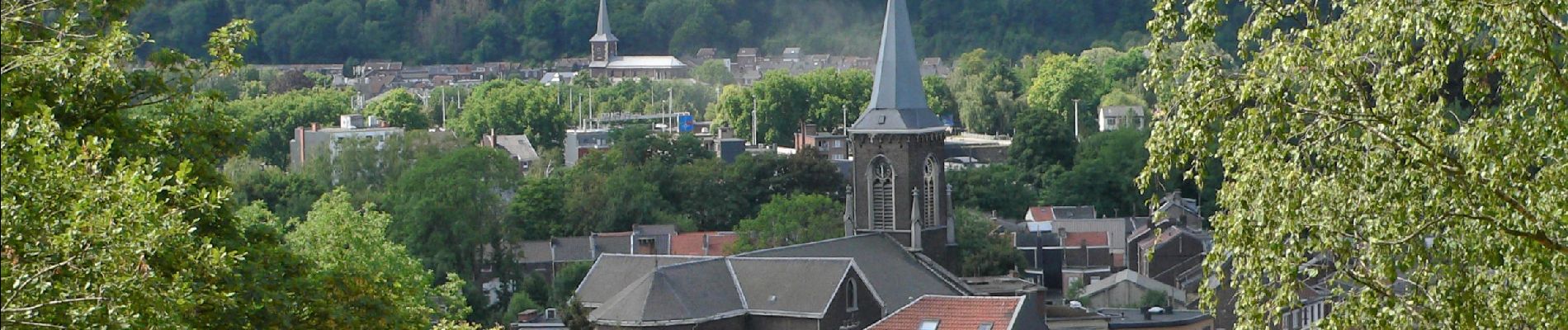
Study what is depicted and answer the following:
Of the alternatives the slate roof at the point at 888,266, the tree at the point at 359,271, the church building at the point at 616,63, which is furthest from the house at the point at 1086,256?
the church building at the point at 616,63

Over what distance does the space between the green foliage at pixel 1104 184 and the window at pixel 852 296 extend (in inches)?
1355

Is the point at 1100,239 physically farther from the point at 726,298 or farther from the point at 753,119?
the point at 753,119

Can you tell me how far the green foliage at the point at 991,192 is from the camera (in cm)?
6725

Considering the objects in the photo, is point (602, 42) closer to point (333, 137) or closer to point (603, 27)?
point (603, 27)

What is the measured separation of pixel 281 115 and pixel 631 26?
54155 mm

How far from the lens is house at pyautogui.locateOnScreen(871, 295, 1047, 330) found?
34250mm

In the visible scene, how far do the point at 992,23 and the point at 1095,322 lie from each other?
91616mm

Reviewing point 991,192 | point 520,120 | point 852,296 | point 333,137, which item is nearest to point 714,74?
point 520,120

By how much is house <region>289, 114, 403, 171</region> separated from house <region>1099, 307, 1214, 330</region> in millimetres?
31989

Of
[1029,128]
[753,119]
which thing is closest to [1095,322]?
[1029,128]

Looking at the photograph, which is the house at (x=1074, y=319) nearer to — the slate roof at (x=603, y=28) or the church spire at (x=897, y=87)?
the church spire at (x=897, y=87)

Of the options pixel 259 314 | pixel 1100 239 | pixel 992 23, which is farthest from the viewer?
pixel 992 23

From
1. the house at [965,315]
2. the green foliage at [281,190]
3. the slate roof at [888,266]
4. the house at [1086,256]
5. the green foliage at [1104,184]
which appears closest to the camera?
the house at [965,315]

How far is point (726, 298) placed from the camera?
37125 mm
